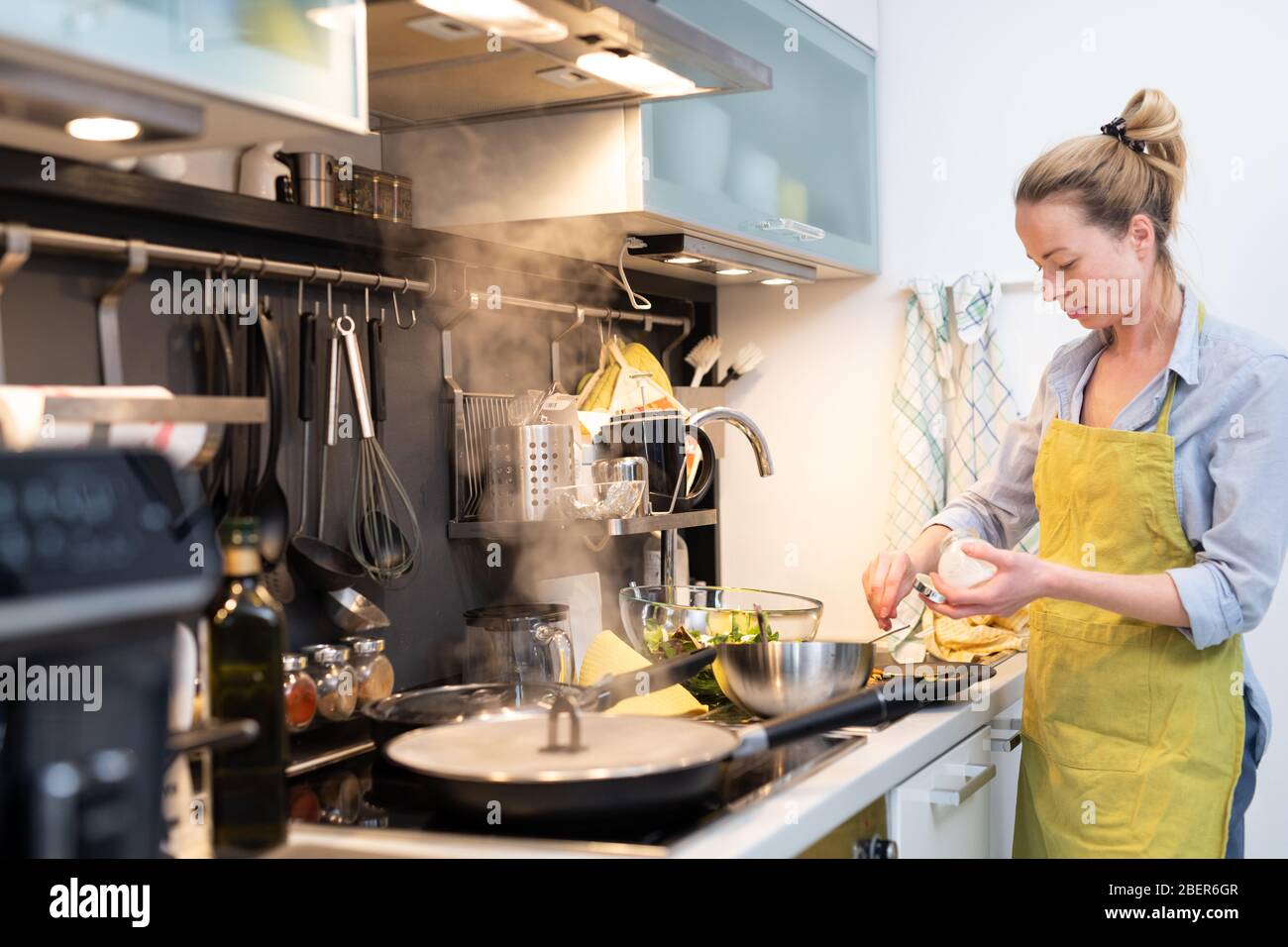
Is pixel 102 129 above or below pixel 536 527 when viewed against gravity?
above

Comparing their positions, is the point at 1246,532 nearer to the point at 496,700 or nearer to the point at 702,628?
the point at 702,628

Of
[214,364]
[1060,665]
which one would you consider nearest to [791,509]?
[1060,665]

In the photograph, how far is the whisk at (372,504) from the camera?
1.63 metres

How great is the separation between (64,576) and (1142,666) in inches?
48.1

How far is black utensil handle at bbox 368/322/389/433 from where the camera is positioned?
1.67m

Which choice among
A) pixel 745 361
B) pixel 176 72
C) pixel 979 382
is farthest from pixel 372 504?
pixel 979 382

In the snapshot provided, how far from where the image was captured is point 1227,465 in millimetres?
1475

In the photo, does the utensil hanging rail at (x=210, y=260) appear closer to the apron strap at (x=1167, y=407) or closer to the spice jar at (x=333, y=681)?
the spice jar at (x=333, y=681)

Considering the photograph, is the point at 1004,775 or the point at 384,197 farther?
the point at 1004,775

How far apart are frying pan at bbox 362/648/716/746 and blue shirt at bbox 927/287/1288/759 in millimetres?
589

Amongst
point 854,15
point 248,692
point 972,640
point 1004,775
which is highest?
point 854,15

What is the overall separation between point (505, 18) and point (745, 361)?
1.38m

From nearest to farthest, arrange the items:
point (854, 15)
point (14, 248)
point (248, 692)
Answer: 1. point (248, 692)
2. point (14, 248)
3. point (854, 15)
